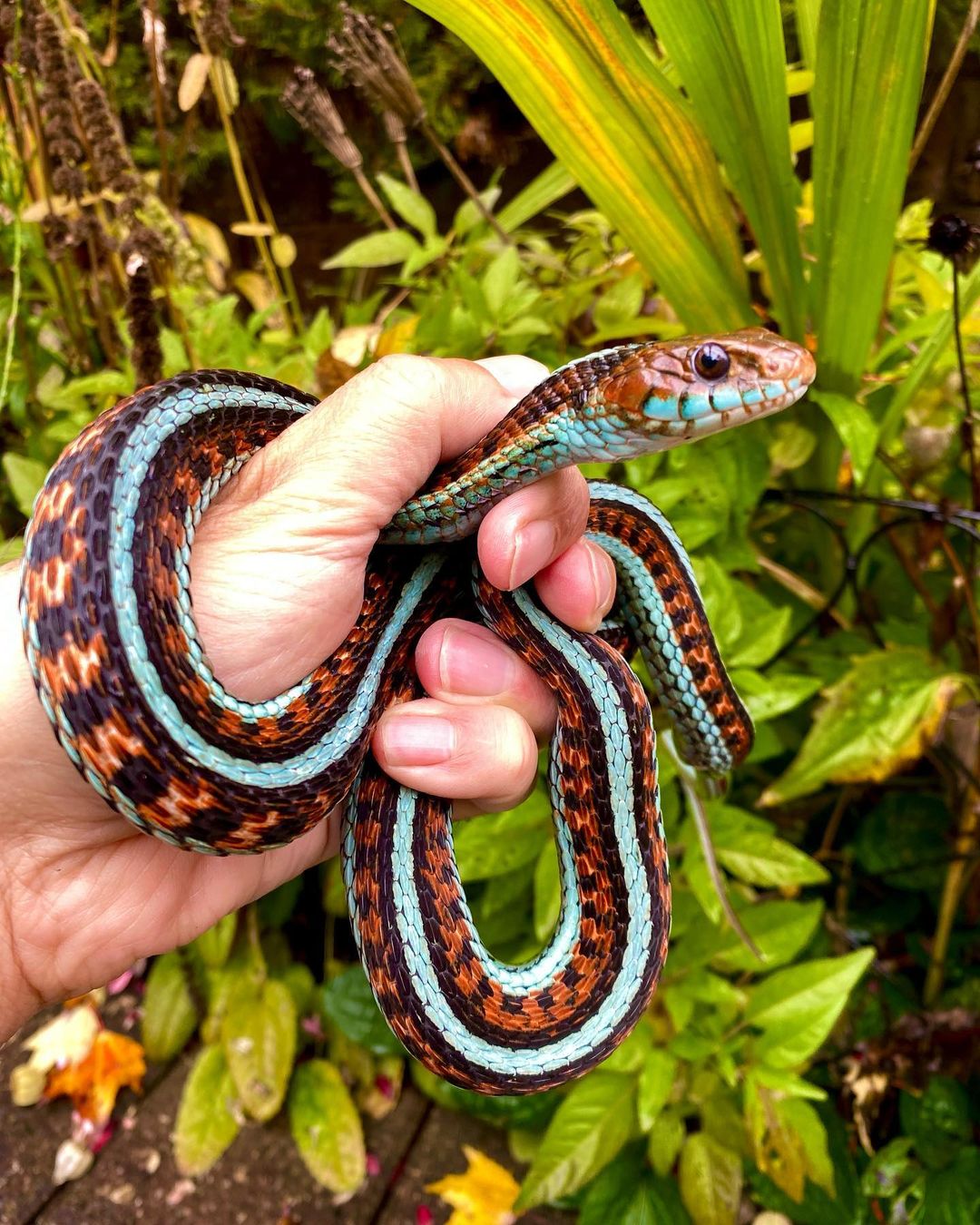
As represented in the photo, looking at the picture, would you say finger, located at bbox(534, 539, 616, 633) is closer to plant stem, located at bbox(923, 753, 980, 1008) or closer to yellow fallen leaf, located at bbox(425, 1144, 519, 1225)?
plant stem, located at bbox(923, 753, 980, 1008)


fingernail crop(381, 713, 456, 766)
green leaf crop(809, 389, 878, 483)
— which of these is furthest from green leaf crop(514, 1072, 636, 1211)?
green leaf crop(809, 389, 878, 483)

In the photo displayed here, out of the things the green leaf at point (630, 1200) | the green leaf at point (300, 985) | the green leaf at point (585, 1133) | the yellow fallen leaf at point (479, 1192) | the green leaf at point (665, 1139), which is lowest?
the yellow fallen leaf at point (479, 1192)

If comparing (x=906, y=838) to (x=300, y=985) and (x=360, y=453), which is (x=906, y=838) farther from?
(x=360, y=453)

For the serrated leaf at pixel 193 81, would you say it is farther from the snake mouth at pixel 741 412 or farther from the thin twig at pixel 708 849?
the thin twig at pixel 708 849

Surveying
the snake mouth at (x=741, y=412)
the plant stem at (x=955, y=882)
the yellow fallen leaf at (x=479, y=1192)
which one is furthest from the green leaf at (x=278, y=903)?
the snake mouth at (x=741, y=412)

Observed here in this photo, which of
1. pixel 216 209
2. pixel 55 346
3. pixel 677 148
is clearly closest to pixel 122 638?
pixel 677 148

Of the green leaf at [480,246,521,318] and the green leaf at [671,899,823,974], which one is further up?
the green leaf at [480,246,521,318]
